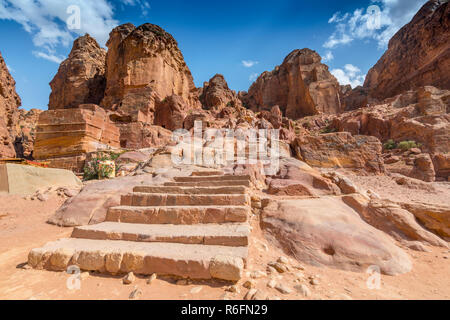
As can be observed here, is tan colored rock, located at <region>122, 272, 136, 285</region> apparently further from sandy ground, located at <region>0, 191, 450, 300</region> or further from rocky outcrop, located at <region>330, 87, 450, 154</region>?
rocky outcrop, located at <region>330, 87, 450, 154</region>

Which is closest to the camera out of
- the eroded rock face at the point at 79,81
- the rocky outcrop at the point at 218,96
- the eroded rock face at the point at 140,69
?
the eroded rock face at the point at 140,69

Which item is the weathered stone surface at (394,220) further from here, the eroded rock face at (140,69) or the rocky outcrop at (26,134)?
the rocky outcrop at (26,134)

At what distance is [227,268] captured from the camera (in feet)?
6.17

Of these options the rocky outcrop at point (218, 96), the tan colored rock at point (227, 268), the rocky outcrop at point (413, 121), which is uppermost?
the rocky outcrop at point (218, 96)

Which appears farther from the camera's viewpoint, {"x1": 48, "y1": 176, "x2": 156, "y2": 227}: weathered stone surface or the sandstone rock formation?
the sandstone rock formation

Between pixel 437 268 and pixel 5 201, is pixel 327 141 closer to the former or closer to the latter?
pixel 437 268

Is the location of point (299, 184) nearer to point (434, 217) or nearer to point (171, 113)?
point (434, 217)

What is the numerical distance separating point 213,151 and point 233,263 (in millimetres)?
5650

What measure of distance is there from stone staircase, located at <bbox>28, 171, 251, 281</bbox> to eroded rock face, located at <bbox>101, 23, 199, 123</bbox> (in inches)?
686

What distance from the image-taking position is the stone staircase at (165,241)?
1.98 m

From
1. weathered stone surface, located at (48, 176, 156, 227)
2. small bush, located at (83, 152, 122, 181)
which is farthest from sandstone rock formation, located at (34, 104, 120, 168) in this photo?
weathered stone surface, located at (48, 176, 156, 227)

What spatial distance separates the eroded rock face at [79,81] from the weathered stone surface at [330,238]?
3164 centimetres

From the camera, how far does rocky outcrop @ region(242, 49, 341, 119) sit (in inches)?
1239

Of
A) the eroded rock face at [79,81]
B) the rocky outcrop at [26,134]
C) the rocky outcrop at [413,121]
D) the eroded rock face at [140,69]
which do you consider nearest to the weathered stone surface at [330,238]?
the eroded rock face at [140,69]
